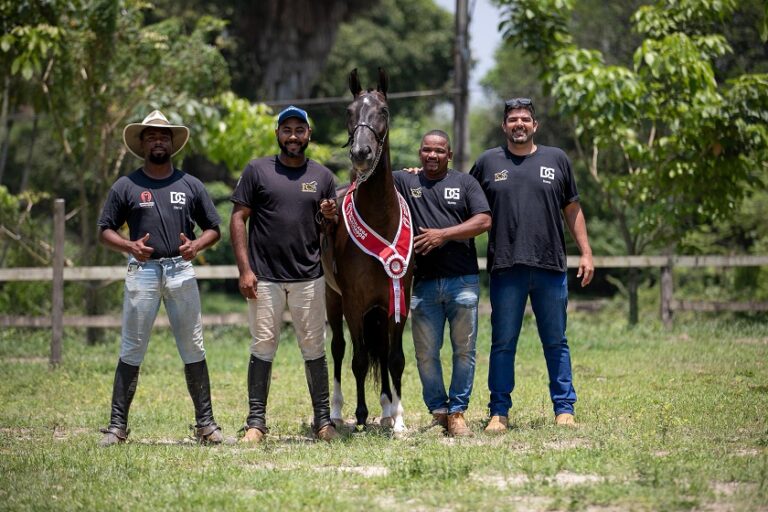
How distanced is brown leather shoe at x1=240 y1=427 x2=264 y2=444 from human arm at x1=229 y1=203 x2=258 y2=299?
0.93 m

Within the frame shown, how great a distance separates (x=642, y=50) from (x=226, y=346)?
6567 millimetres

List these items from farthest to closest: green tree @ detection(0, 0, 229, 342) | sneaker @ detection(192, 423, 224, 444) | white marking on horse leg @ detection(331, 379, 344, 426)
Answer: green tree @ detection(0, 0, 229, 342), white marking on horse leg @ detection(331, 379, 344, 426), sneaker @ detection(192, 423, 224, 444)

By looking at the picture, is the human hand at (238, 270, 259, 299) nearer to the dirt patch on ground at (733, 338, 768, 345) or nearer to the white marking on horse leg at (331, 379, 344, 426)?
the white marking on horse leg at (331, 379, 344, 426)

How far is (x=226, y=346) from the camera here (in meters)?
12.9

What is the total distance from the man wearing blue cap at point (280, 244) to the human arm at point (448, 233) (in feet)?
2.12

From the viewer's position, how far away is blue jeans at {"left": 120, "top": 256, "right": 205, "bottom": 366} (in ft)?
21.6

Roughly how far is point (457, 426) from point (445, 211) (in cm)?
152

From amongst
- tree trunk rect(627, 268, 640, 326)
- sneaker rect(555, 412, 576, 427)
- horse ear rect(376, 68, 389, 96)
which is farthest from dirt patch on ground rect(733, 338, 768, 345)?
horse ear rect(376, 68, 389, 96)

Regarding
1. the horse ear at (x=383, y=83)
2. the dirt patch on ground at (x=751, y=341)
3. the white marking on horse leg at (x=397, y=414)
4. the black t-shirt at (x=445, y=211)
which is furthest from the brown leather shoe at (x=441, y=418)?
the dirt patch on ground at (x=751, y=341)

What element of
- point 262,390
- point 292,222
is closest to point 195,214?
point 292,222

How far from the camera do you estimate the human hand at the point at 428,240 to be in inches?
264

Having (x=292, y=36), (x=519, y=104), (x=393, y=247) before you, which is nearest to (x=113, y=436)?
(x=393, y=247)

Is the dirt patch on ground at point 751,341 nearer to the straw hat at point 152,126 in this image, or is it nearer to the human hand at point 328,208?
the human hand at point 328,208

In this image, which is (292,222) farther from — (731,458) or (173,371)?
(173,371)
